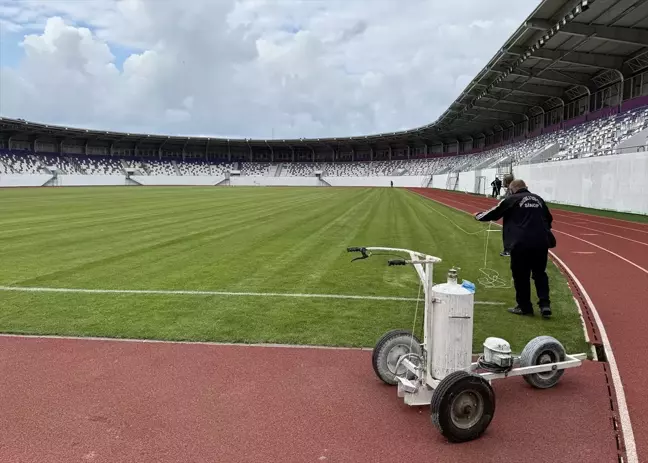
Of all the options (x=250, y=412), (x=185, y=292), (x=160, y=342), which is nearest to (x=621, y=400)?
(x=250, y=412)

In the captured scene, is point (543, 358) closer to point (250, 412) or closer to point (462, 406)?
point (462, 406)

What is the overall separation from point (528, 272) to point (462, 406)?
3450mm

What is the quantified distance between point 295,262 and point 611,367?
6905 mm

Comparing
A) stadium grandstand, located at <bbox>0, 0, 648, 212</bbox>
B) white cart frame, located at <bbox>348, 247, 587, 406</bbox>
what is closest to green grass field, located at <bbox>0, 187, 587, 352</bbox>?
white cart frame, located at <bbox>348, 247, 587, 406</bbox>

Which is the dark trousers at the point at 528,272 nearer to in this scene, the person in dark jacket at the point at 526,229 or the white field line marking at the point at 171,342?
the person in dark jacket at the point at 526,229

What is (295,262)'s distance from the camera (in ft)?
35.5

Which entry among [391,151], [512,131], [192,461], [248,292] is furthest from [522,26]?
[391,151]

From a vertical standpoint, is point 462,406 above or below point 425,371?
below

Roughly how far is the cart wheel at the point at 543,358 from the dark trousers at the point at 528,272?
1.98 m

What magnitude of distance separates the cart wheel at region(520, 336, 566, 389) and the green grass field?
91 cm

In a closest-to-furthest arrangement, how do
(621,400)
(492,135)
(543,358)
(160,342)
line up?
(621,400), (543,358), (160,342), (492,135)

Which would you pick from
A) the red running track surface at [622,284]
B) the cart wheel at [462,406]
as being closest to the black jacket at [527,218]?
the red running track surface at [622,284]

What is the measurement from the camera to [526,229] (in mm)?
6332

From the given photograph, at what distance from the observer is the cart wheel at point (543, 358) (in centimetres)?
451
